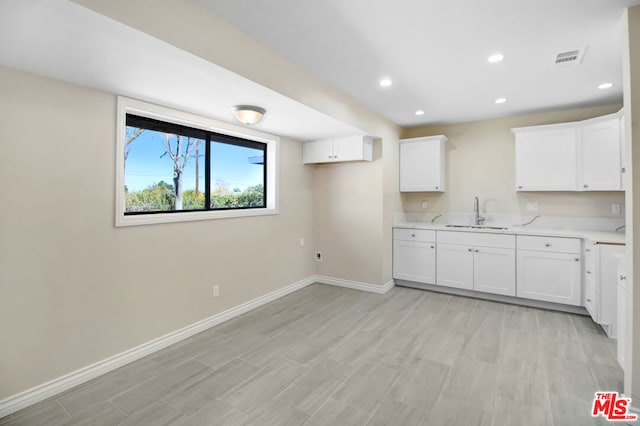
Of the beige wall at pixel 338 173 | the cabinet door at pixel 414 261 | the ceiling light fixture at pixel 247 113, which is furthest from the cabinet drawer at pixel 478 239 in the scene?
the ceiling light fixture at pixel 247 113

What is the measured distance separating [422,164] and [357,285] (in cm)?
204

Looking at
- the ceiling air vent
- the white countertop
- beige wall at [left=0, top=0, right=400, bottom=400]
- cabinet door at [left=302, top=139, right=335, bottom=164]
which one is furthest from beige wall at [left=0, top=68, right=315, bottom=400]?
the ceiling air vent

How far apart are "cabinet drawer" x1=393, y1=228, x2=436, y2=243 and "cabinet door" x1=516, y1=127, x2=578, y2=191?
1.24 m

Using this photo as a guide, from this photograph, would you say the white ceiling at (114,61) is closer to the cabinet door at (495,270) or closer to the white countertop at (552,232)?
the white countertop at (552,232)

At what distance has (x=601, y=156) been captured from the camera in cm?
342

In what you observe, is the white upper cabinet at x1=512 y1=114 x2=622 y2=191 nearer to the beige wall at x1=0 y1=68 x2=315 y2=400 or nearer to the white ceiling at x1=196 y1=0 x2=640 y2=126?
the white ceiling at x1=196 y1=0 x2=640 y2=126

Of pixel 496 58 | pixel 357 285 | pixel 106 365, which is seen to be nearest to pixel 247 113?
pixel 496 58

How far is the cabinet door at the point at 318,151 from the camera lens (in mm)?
4273

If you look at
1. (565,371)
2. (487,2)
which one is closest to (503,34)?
(487,2)

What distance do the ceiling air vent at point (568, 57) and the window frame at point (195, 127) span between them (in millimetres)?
2979

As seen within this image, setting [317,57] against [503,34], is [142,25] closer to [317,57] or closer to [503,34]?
[317,57]

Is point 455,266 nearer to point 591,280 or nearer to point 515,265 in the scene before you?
point 515,265

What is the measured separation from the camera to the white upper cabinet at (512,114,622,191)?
3344 millimetres

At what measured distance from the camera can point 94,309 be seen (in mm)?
2295
